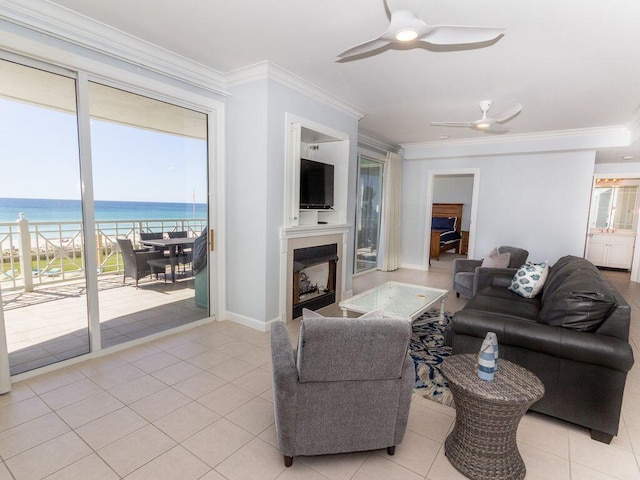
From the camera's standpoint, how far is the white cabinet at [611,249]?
7.29 m

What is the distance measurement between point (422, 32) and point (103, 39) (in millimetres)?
2395

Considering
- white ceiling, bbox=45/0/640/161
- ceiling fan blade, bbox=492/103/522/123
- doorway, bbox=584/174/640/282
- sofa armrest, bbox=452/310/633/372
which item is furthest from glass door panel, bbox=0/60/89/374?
doorway, bbox=584/174/640/282

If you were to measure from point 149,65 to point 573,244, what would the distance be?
6.59 m

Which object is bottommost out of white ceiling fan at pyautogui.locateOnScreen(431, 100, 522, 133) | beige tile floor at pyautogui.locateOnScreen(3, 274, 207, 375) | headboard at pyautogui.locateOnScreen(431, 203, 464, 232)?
beige tile floor at pyautogui.locateOnScreen(3, 274, 207, 375)

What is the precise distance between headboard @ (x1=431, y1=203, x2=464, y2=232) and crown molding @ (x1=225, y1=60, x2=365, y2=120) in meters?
7.17

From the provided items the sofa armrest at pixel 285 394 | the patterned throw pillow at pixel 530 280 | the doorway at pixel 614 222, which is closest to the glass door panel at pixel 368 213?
the patterned throw pillow at pixel 530 280

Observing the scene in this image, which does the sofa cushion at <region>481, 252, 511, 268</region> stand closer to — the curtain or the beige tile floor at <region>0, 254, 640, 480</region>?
the beige tile floor at <region>0, 254, 640, 480</region>

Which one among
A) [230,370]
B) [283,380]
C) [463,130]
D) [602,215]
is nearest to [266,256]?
[230,370]

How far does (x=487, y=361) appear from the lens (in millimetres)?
1740

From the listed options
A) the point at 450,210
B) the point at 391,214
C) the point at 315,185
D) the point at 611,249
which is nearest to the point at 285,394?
the point at 315,185

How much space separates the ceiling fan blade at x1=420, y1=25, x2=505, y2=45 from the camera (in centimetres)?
188

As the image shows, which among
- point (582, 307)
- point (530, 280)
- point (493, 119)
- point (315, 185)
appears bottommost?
point (530, 280)

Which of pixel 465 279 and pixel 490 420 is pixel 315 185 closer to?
pixel 465 279

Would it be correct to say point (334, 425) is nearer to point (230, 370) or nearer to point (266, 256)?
point (230, 370)
